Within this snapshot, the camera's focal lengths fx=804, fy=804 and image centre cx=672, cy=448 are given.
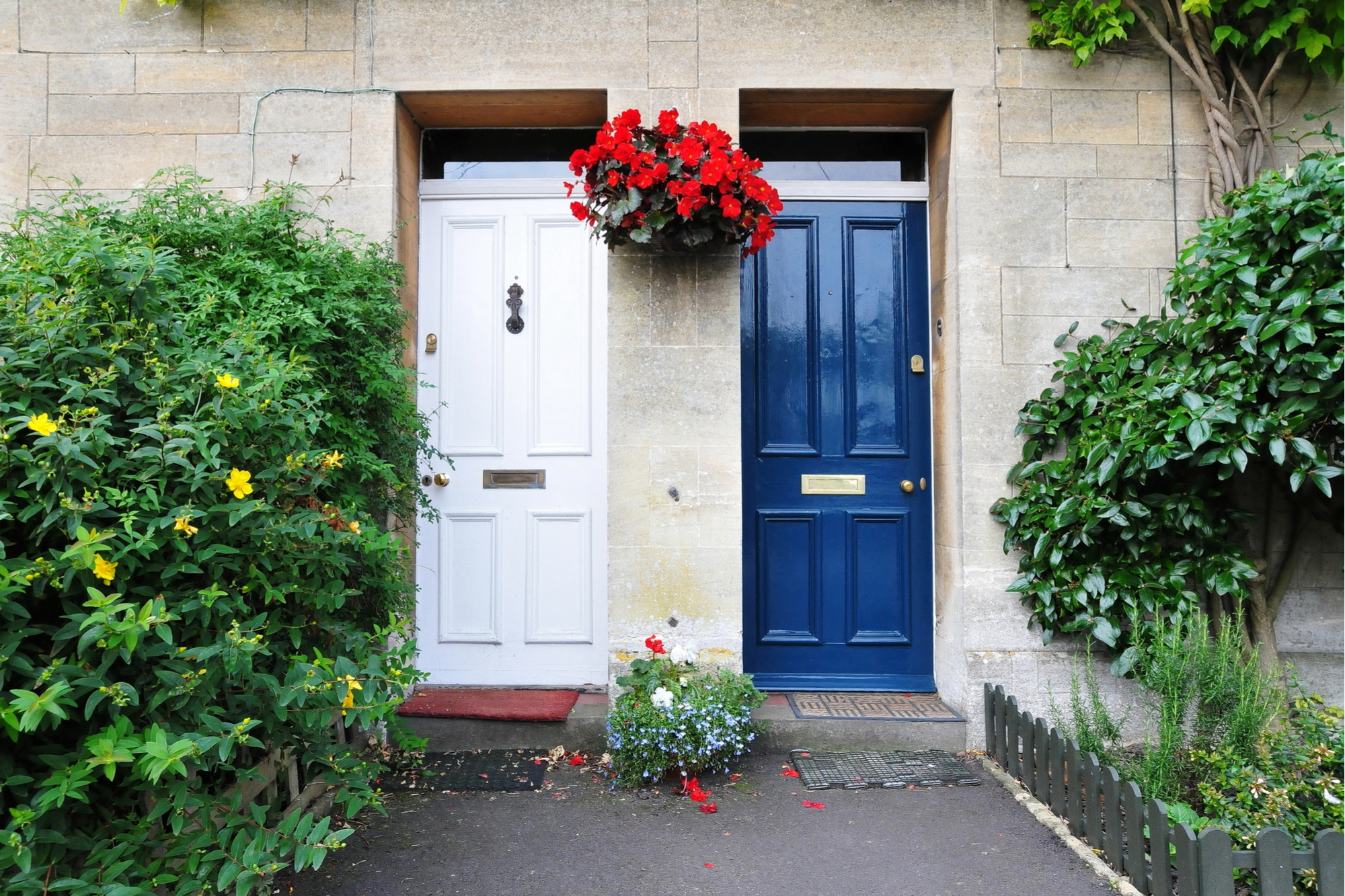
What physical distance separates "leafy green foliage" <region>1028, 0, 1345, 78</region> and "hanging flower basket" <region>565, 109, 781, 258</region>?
1.70m

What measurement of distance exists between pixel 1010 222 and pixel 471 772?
368 centimetres

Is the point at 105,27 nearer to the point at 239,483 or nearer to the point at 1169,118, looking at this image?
the point at 239,483

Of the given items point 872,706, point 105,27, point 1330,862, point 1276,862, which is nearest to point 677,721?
point 872,706

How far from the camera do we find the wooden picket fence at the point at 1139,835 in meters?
2.32

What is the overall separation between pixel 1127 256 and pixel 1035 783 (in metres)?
2.56

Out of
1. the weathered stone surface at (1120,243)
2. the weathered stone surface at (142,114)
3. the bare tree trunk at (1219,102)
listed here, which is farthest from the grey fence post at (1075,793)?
the weathered stone surface at (142,114)

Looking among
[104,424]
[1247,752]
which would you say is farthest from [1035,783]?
[104,424]

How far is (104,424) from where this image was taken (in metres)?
1.99

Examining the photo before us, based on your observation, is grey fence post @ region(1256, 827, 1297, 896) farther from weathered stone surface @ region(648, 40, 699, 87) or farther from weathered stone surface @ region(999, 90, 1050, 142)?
weathered stone surface @ region(648, 40, 699, 87)

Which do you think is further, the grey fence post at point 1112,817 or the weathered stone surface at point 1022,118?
the weathered stone surface at point 1022,118

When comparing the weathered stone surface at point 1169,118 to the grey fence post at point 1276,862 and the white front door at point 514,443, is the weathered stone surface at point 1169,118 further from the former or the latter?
the grey fence post at point 1276,862

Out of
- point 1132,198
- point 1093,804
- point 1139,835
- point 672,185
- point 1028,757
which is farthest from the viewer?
point 1132,198

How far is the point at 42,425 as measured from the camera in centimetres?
176

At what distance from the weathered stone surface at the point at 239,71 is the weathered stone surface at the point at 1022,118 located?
330cm
